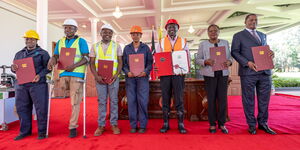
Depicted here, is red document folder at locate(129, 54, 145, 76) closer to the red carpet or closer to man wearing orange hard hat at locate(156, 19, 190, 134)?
man wearing orange hard hat at locate(156, 19, 190, 134)

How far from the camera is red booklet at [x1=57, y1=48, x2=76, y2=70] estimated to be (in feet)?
7.79

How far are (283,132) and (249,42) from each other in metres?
1.56

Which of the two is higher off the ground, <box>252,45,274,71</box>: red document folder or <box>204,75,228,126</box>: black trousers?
<box>252,45,274,71</box>: red document folder

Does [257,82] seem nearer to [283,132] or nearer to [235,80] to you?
[283,132]

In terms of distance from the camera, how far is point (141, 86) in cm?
260

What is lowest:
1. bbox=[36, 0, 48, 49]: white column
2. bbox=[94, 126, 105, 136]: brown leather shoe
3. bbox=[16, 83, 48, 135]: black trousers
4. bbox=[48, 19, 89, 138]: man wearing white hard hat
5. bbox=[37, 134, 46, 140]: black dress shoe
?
bbox=[37, 134, 46, 140]: black dress shoe

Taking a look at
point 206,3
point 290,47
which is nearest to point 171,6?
point 206,3

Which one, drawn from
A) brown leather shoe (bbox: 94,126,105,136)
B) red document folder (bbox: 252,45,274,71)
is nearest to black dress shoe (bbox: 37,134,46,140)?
brown leather shoe (bbox: 94,126,105,136)

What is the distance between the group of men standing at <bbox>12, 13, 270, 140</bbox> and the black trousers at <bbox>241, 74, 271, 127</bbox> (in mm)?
24

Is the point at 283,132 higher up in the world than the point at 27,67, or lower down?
lower down

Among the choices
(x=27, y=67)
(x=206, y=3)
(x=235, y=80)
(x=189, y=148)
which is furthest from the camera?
(x=235, y=80)

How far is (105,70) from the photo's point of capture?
8.16ft

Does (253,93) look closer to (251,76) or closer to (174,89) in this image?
(251,76)

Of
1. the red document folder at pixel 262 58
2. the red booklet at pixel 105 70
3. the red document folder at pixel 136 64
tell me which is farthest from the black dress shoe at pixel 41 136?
the red document folder at pixel 262 58
